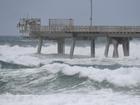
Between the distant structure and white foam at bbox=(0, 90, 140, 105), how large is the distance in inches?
1040

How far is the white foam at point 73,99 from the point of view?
2167cm

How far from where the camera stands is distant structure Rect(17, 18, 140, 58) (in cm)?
5041

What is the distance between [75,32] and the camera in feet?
176

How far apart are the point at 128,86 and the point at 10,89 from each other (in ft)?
23.6

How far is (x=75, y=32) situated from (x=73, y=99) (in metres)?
31.4

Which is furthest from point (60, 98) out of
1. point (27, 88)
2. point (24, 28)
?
point (24, 28)

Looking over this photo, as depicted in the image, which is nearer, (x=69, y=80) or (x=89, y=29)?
(x=69, y=80)

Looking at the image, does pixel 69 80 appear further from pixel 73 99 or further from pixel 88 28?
pixel 88 28

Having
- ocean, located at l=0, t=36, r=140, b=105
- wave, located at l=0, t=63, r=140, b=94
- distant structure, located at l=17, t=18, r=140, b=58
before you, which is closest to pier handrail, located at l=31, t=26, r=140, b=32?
distant structure, located at l=17, t=18, r=140, b=58

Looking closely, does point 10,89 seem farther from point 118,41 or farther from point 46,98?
point 118,41

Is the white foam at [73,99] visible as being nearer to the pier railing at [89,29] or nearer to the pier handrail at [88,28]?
the pier railing at [89,29]

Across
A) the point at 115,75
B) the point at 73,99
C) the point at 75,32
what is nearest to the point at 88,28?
the point at 75,32

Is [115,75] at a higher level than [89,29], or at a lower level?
lower

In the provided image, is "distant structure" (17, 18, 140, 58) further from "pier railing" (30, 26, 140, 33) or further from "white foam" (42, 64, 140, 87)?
"white foam" (42, 64, 140, 87)
